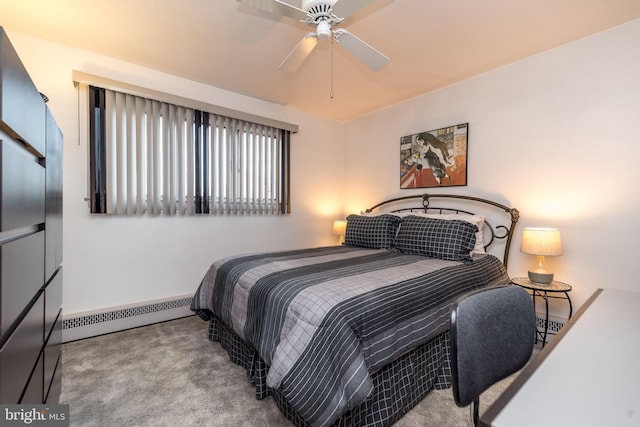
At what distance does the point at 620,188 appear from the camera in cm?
209

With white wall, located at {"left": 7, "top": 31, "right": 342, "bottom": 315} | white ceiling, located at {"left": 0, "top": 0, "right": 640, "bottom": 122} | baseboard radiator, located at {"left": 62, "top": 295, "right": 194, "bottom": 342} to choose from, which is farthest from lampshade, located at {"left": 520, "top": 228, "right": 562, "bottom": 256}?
baseboard radiator, located at {"left": 62, "top": 295, "right": 194, "bottom": 342}

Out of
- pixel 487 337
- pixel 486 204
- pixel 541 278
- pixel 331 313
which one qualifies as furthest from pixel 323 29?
pixel 541 278

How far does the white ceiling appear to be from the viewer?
1916 millimetres

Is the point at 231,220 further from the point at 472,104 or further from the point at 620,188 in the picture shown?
the point at 620,188

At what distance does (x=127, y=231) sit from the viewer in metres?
2.67

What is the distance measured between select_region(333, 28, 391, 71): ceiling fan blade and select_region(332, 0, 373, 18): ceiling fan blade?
0.48 feet

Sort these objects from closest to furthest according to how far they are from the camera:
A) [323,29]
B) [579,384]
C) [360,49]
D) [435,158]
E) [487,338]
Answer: [579,384], [487,338], [323,29], [360,49], [435,158]

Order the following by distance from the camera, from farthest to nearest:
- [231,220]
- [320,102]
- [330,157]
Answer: [330,157] < [320,102] < [231,220]

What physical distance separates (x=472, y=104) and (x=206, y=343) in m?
3.49

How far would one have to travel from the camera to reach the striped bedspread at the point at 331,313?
123cm

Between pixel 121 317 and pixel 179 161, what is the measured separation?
1.61m

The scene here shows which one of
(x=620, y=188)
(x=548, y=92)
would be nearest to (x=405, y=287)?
(x=620, y=188)

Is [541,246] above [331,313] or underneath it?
above

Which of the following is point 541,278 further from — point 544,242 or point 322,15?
point 322,15
